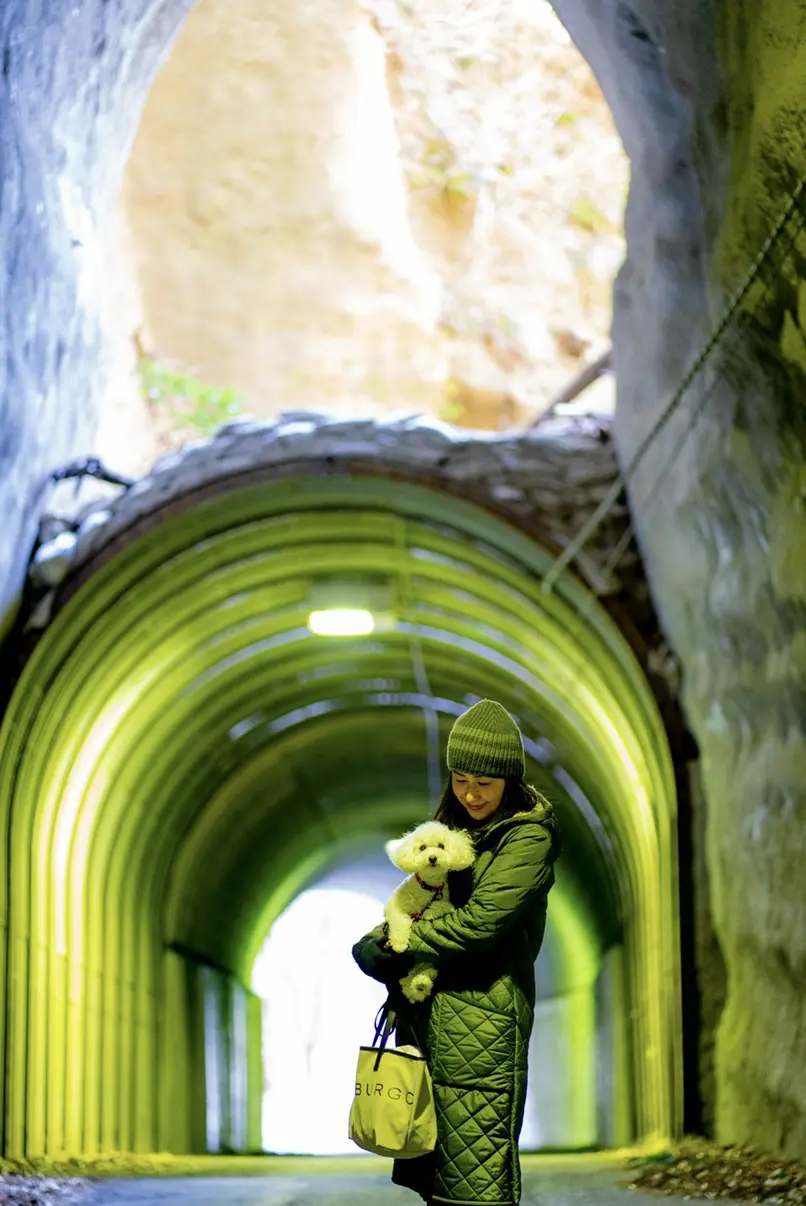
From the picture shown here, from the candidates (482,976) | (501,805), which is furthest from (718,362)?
(482,976)

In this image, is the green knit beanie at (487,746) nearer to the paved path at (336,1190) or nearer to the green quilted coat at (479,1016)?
the green quilted coat at (479,1016)

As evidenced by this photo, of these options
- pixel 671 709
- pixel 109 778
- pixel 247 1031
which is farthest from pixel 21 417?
pixel 247 1031

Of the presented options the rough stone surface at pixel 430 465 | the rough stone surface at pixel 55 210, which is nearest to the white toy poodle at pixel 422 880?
the rough stone surface at pixel 55 210

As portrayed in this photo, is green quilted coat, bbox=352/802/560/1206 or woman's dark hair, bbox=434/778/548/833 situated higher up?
woman's dark hair, bbox=434/778/548/833

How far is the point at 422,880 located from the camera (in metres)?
3.75

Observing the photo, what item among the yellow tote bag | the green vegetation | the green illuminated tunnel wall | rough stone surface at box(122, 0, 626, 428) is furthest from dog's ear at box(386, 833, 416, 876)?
rough stone surface at box(122, 0, 626, 428)

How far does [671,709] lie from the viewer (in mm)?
8273

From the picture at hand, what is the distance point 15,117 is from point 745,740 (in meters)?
4.64

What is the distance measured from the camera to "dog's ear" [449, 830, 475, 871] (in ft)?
12.1

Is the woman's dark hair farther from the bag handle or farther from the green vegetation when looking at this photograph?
the green vegetation

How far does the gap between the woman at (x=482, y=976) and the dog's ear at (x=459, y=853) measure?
37 mm

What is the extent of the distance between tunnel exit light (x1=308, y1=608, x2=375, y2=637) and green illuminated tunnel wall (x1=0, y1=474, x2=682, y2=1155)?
190 millimetres

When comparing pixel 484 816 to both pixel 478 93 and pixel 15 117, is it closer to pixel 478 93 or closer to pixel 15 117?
pixel 15 117

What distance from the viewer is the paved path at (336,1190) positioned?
634 cm
